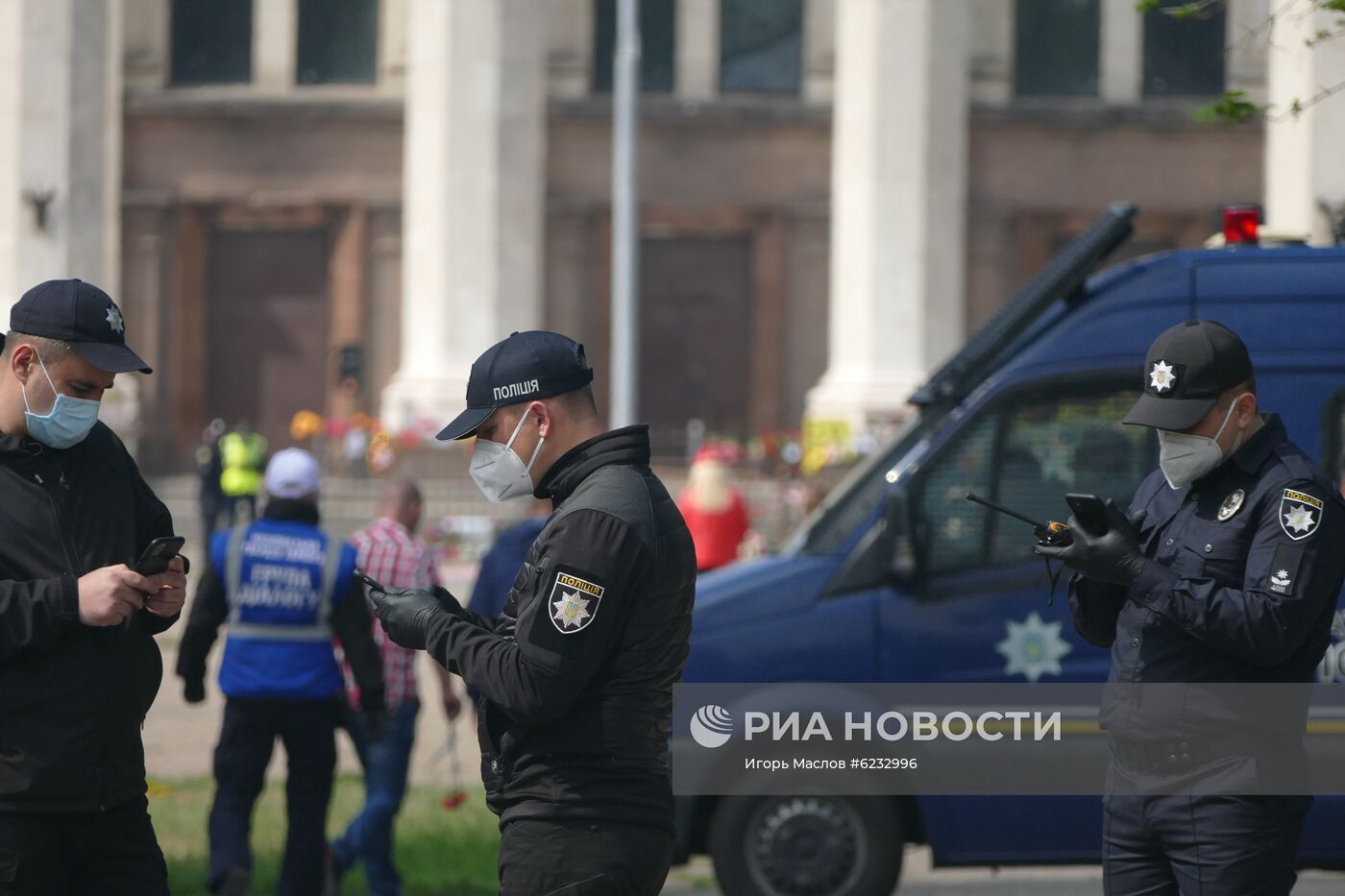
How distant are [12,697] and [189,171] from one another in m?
31.0

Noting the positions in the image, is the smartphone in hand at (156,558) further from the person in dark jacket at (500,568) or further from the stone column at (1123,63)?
the stone column at (1123,63)

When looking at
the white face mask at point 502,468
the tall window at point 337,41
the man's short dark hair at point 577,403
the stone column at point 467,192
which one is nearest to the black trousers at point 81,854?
the white face mask at point 502,468

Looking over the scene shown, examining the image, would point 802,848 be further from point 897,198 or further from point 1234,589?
point 897,198

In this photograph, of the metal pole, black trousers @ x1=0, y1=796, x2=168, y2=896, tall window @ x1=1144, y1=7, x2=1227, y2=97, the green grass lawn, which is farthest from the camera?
tall window @ x1=1144, y1=7, x2=1227, y2=97

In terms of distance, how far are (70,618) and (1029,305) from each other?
4.24 m

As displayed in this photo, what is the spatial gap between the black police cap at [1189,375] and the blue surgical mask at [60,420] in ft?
7.95

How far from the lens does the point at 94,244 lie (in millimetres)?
29219

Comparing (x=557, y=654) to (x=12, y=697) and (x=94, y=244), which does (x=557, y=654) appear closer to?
(x=12, y=697)

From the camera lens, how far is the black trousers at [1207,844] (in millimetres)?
4625

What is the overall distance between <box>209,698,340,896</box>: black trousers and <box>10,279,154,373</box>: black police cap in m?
3.04

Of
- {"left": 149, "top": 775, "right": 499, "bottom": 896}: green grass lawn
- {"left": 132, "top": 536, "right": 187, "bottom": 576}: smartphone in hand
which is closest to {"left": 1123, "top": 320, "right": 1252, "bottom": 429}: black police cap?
{"left": 132, "top": 536, "right": 187, "bottom": 576}: smartphone in hand

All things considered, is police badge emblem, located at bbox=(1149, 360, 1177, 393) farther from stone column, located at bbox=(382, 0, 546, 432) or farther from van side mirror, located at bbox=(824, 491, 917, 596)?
stone column, located at bbox=(382, 0, 546, 432)

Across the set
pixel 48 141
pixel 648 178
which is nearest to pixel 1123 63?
pixel 648 178

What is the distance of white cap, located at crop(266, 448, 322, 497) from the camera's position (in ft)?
25.8
